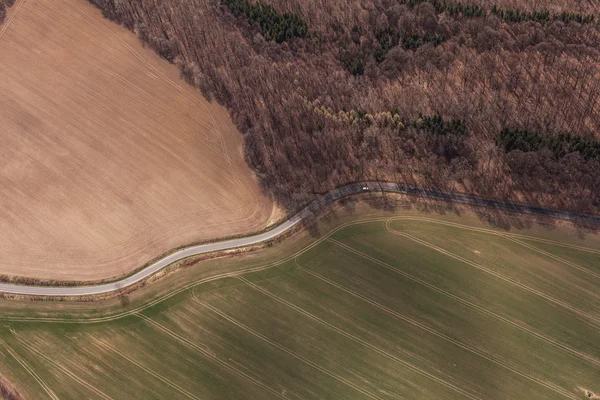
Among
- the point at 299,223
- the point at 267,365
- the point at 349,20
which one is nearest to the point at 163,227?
the point at 299,223

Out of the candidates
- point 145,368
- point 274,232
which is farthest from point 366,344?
point 145,368

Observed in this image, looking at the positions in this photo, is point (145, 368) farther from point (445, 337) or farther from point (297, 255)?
point (445, 337)

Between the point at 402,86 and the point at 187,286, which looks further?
the point at 402,86

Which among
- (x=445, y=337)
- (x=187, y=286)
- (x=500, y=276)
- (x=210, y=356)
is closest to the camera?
(x=210, y=356)

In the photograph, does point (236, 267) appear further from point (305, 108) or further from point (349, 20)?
point (349, 20)

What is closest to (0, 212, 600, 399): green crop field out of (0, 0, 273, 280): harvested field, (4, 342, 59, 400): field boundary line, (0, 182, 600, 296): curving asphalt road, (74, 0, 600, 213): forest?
(4, 342, 59, 400): field boundary line

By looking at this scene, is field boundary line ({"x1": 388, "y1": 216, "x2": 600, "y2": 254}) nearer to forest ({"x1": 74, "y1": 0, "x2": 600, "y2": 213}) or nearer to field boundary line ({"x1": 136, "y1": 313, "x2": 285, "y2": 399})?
forest ({"x1": 74, "y1": 0, "x2": 600, "y2": 213})

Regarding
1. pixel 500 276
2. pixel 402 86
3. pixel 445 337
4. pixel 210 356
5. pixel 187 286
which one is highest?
pixel 402 86
